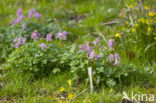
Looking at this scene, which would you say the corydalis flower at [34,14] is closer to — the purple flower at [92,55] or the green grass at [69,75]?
the green grass at [69,75]

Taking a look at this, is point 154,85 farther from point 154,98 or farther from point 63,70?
point 63,70

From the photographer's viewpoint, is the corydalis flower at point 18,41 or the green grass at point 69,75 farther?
the corydalis flower at point 18,41

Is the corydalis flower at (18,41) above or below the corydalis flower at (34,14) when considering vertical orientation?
below

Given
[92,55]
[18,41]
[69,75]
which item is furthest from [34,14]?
[92,55]

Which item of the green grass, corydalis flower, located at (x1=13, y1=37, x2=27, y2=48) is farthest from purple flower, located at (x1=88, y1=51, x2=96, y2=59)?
corydalis flower, located at (x1=13, y1=37, x2=27, y2=48)

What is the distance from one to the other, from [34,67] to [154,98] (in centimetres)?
154

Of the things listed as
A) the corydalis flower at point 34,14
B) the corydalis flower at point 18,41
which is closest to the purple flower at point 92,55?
the corydalis flower at point 18,41

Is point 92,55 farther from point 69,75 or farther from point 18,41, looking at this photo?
point 18,41

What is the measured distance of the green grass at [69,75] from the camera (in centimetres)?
278

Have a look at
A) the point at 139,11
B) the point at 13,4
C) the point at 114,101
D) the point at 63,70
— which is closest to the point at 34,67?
the point at 63,70

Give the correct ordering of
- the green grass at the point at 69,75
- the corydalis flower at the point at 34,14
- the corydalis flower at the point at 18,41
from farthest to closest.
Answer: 1. the corydalis flower at the point at 34,14
2. the corydalis flower at the point at 18,41
3. the green grass at the point at 69,75

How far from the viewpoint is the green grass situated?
2779 mm

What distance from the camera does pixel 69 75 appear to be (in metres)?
3.20

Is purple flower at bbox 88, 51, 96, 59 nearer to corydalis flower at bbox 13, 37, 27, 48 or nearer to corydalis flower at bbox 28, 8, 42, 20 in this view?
corydalis flower at bbox 13, 37, 27, 48
